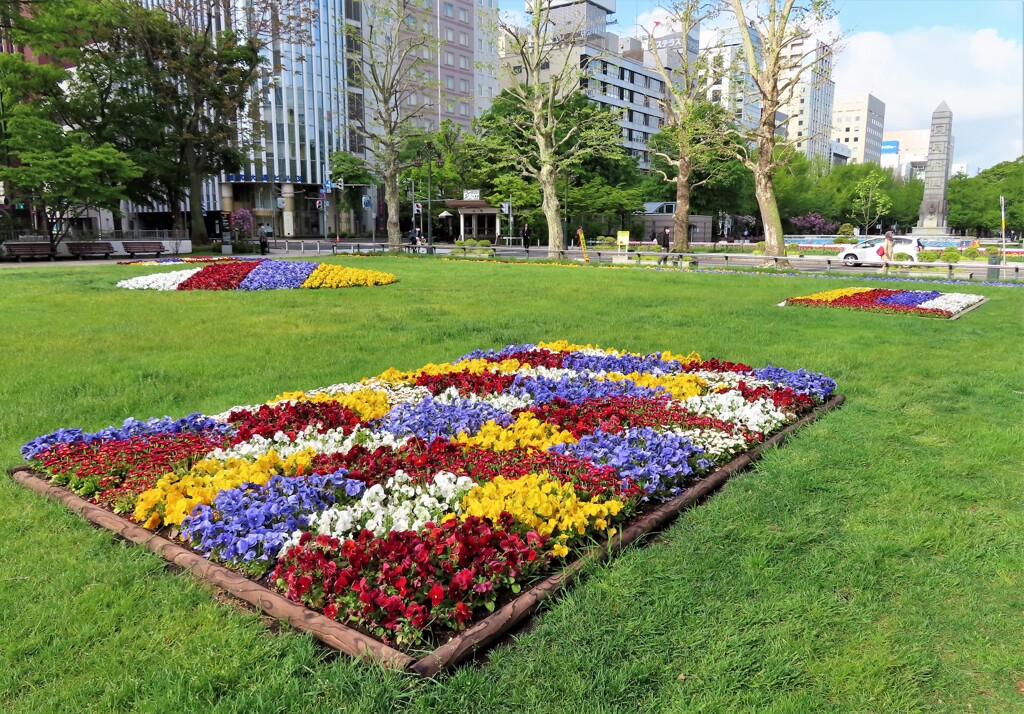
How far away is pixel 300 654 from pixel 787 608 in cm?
209

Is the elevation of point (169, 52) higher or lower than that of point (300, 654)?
higher

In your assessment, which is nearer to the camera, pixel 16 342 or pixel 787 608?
pixel 787 608

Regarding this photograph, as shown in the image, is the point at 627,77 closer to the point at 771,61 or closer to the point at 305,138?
Answer: the point at 305,138

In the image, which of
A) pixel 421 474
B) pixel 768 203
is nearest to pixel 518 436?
pixel 421 474

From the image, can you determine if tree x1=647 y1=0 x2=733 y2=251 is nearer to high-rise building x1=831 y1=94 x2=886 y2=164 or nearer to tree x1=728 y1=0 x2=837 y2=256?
tree x1=728 y1=0 x2=837 y2=256

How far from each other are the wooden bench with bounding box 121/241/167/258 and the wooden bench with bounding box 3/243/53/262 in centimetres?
342

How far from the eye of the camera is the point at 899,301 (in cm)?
1358

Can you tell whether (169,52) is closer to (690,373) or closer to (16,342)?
(16,342)

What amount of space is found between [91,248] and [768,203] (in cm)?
2920

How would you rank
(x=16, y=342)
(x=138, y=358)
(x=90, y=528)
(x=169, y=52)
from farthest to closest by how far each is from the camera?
(x=169, y=52)
(x=16, y=342)
(x=138, y=358)
(x=90, y=528)

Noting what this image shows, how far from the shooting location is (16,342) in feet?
30.1

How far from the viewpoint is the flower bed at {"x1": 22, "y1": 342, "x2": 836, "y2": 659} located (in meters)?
3.07

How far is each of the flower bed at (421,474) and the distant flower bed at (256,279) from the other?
1088cm

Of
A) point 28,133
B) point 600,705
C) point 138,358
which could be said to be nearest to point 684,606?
point 600,705
